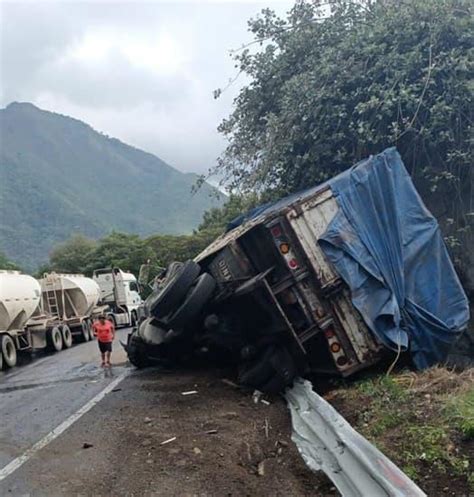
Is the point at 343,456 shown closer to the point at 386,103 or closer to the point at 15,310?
the point at 386,103

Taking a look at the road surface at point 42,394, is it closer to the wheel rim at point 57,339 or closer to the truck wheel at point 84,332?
the wheel rim at point 57,339

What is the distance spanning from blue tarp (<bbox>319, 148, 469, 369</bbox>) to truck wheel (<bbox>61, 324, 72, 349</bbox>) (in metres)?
14.1

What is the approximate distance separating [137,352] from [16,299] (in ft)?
20.3

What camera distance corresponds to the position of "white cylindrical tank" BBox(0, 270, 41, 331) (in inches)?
589

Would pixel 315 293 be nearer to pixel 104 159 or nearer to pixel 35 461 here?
pixel 35 461

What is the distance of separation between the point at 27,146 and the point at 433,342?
166230 millimetres

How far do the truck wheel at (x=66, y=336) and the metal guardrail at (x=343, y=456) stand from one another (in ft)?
47.6

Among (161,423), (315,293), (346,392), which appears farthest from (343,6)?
(161,423)

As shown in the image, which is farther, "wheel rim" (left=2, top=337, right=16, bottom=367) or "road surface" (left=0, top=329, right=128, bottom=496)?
"wheel rim" (left=2, top=337, right=16, bottom=367)

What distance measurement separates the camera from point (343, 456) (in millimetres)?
4387

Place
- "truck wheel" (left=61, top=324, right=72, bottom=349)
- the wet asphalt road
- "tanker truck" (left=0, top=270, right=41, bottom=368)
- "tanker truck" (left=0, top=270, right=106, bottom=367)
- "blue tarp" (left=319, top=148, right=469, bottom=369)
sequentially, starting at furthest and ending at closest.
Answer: "truck wheel" (left=61, top=324, right=72, bottom=349)
"tanker truck" (left=0, top=270, right=106, bottom=367)
"tanker truck" (left=0, top=270, right=41, bottom=368)
"blue tarp" (left=319, top=148, right=469, bottom=369)
the wet asphalt road

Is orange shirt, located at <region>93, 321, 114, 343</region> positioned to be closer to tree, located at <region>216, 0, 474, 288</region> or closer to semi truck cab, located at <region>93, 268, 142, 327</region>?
tree, located at <region>216, 0, 474, 288</region>

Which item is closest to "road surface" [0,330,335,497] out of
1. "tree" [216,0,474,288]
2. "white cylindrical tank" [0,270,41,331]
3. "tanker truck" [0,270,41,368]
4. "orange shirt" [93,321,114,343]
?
"orange shirt" [93,321,114,343]

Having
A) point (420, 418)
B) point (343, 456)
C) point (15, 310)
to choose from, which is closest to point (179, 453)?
point (343, 456)
